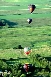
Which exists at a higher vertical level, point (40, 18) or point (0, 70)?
point (0, 70)

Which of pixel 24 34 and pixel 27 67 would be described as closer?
pixel 27 67

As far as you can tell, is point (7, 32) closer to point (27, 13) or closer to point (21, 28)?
point (21, 28)

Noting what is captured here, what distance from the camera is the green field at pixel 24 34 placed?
104ft

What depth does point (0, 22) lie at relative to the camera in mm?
51094

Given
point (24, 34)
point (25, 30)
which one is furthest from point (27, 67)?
point (25, 30)

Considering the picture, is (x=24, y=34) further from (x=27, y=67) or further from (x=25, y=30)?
(x=27, y=67)

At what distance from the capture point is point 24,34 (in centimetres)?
4469

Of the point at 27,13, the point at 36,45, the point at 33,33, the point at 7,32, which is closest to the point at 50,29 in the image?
the point at 33,33

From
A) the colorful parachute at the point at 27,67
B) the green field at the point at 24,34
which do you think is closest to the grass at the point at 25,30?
the green field at the point at 24,34

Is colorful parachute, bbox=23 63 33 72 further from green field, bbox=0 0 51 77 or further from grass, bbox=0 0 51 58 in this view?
grass, bbox=0 0 51 58

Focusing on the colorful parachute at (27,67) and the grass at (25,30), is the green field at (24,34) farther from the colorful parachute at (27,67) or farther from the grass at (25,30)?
the colorful parachute at (27,67)

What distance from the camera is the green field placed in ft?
104

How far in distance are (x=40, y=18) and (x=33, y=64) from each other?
3246 centimetres

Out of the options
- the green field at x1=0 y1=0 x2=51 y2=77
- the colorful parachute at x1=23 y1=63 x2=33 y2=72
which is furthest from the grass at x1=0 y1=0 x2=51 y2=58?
the colorful parachute at x1=23 y1=63 x2=33 y2=72
